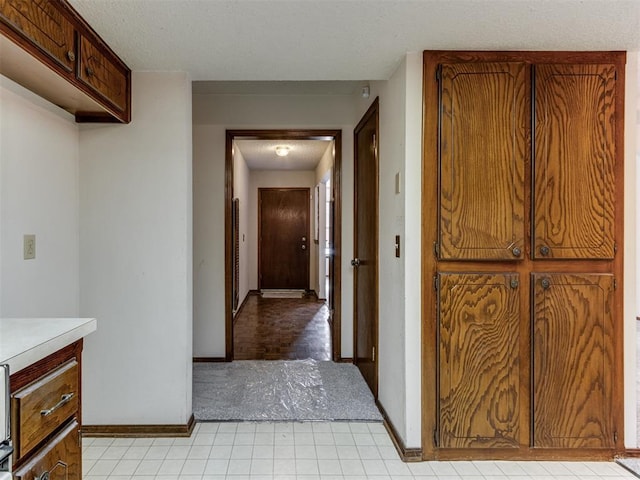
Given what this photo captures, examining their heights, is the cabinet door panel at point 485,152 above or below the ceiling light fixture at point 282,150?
below

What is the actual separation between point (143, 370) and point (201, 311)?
110cm

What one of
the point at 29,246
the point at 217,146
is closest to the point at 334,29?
the point at 29,246

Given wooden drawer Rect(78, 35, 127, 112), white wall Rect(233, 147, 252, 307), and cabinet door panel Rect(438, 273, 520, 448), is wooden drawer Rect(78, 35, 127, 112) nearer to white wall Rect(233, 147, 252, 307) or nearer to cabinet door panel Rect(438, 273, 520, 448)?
cabinet door panel Rect(438, 273, 520, 448)

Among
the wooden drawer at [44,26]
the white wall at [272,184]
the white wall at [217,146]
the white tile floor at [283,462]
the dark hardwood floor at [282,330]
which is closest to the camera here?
the wooden drawer at [44,26]

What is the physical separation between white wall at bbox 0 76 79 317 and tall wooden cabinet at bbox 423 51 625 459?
73.4 inches

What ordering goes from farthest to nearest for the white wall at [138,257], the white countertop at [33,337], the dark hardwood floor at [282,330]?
the dark hardwood floor at [282,330] < the white wall at [138,257] < the white countertop at [33,337]

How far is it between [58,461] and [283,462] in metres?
1.11

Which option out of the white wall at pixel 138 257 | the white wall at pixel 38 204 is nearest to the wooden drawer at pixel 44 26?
the white wall at pixel 38 204

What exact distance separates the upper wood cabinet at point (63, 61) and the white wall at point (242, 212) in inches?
107

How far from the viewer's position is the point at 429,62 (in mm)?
1920

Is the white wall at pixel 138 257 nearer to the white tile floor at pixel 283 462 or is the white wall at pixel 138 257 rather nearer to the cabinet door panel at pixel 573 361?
the white tile floor at pixel 283 462

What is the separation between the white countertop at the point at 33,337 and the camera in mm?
943

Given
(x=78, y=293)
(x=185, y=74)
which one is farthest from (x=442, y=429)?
(x=185, y=74)

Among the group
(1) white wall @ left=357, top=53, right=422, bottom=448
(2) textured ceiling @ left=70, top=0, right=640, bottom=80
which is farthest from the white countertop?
(1) white wall @ left=357, top=53, right=422, bottom=448
